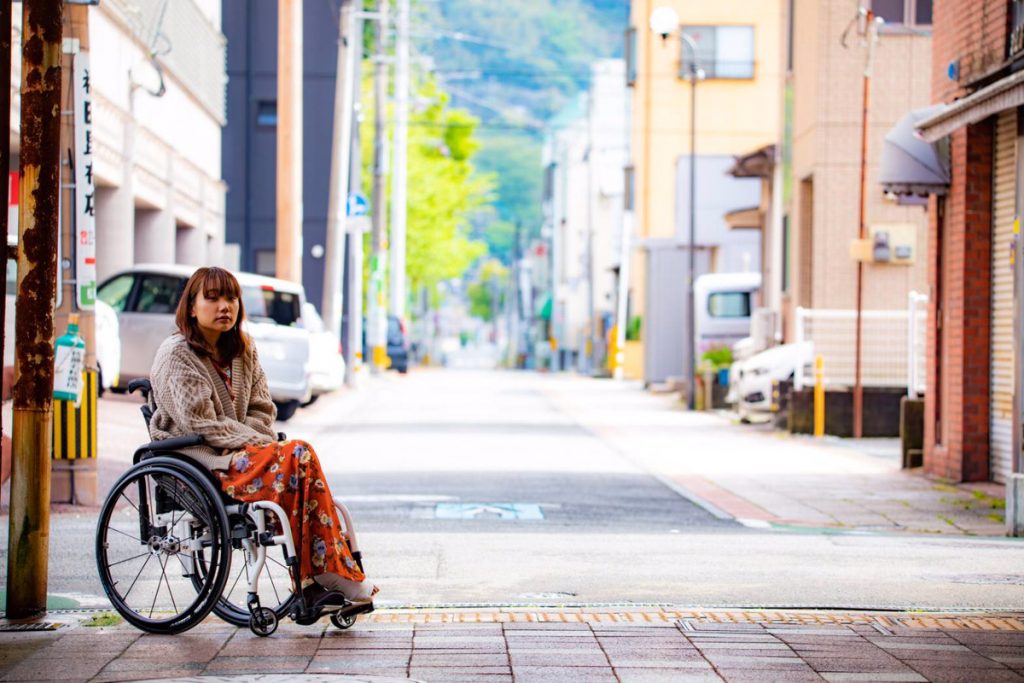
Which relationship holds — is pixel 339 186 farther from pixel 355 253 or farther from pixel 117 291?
pixel 117 291

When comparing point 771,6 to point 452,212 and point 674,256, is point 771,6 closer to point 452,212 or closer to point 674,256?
point 674,256

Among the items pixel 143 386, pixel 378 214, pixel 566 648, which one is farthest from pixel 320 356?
pixel 378 214

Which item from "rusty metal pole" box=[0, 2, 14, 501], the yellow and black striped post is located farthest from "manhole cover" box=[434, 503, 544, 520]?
"rusty metal pole" box=[0, 2, 14, 501]

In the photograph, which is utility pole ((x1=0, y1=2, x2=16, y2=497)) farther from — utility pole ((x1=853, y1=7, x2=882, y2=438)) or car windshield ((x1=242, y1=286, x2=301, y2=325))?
utility pole ((x1=853, y1=7, x2=882, y2=438))

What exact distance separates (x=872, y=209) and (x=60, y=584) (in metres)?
19.0

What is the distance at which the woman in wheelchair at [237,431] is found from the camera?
7.36m

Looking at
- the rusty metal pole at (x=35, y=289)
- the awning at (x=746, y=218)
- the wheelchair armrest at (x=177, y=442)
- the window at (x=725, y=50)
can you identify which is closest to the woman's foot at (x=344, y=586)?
the wheelchair armrest at (x=177, y=442)

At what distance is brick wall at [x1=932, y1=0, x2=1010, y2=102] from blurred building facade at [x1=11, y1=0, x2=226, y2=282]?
967cm

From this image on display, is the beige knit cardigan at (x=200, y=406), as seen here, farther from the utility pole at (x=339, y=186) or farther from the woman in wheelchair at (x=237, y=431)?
the utility pole at (x=339, y=186)

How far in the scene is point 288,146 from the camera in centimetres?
3014

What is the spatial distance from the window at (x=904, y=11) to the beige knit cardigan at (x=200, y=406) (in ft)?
64.4

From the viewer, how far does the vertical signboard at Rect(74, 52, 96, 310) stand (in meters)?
11.9

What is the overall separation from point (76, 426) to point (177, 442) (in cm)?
514

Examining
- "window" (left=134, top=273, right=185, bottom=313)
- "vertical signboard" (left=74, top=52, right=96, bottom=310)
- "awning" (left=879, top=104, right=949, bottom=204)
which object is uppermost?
"awning" (left=879, top=104, right=949, bottom=204)
